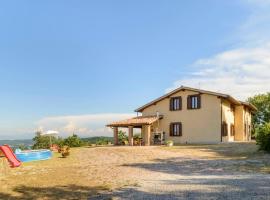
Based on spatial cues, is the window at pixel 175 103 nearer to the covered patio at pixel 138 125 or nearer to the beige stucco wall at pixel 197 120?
the beige stucco wall at pixel 197 120

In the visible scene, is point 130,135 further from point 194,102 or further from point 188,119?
point 194,102

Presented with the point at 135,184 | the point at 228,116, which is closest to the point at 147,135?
the point at 228,116

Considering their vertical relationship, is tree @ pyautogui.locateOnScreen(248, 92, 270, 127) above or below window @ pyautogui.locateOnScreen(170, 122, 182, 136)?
above

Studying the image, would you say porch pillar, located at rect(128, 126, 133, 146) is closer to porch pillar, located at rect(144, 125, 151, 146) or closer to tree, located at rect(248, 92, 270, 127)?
porch pillar, located at rect(144, 125, 151, 146)

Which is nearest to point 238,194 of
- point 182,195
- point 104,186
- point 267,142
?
point 182,195

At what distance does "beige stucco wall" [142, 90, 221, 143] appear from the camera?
118 ft

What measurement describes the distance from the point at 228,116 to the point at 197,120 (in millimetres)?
4240

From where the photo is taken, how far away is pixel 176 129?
38.3m

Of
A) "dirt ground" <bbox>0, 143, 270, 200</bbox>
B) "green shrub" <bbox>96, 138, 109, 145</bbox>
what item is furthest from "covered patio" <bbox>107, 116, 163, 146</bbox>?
"dirt ground" <bbox>0, 143, 270, 200</bbox>

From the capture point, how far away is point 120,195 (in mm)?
10375

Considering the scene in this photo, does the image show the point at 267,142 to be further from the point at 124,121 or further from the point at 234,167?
the point at 124,121

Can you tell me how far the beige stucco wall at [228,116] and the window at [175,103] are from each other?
15.1 ft

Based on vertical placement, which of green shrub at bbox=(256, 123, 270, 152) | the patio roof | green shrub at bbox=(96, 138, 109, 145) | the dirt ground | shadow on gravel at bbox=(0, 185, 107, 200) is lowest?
shadow on gravel at bbox=(0, 185, 107, 200)

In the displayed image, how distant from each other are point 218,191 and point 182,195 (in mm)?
1065
